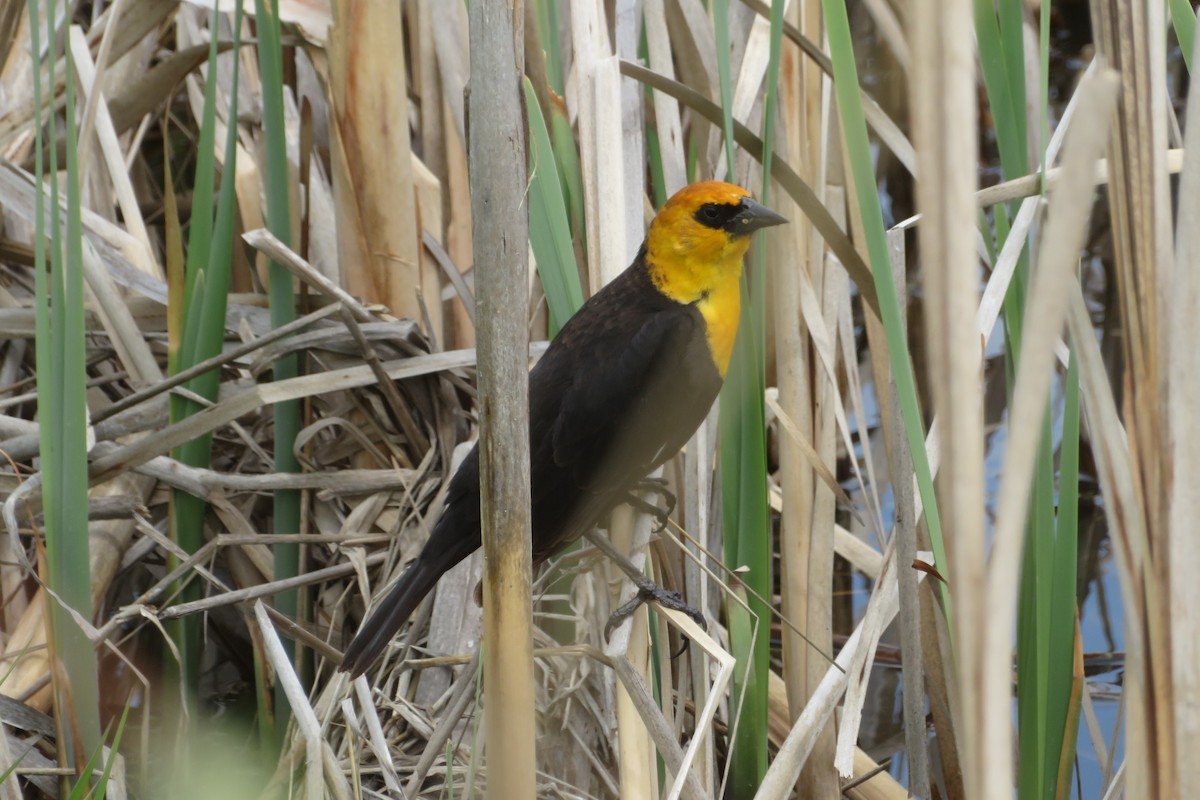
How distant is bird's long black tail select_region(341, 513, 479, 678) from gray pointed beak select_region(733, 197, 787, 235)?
659 millimetres

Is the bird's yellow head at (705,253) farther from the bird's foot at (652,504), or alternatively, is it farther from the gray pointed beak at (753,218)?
the bird's foot at (652,504)

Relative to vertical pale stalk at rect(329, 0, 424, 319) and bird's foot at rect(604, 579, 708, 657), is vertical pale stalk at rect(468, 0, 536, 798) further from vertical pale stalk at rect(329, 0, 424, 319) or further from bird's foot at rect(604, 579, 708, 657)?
vertical pale stalk at rect(329, 0, 424, 319)

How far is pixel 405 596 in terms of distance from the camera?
1.80 metres

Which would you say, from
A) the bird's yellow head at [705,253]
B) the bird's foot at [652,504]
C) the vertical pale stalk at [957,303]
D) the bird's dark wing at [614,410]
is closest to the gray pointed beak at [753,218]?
the bird's yellow head at [705,253]

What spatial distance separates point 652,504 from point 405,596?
19.8 inches

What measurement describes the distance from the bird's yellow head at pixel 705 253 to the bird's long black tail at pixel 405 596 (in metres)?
0.58

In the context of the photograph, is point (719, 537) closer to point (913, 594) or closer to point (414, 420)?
point (913, 594)

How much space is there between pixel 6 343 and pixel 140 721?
2.93 feet

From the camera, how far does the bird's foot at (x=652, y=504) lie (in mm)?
1846

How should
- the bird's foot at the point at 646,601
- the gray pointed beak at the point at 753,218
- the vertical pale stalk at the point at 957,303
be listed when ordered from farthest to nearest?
1. the gray pointed beak at the point at 753,218
2. the bird's foot at the point at 646,601
3. the vertical pale stalk at the point at 957,303

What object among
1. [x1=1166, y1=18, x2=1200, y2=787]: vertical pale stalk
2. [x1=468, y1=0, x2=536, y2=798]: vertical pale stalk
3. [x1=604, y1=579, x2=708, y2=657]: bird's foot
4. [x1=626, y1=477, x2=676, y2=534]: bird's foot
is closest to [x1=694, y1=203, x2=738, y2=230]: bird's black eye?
[x1=626, y1=477, x2=676, y2=534]: bird's foot

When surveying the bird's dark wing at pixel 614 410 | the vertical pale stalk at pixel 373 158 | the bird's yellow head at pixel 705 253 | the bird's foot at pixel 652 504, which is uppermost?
the vertical pale stalk at pixel 373 158

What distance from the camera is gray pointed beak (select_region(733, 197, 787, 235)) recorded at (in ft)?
5.66

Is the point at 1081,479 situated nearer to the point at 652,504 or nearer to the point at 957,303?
the point at 652,504
